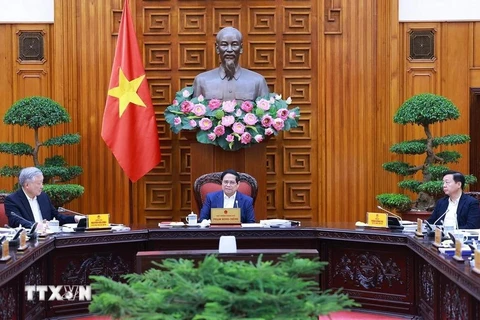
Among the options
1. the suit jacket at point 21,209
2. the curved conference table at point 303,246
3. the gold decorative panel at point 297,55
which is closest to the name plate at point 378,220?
the curved conference table at point 303,246

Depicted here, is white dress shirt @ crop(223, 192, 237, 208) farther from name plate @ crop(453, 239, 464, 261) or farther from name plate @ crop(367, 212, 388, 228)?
name plate @ crop(453, 239, 464, 261)

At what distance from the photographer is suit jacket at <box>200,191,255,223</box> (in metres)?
5.72

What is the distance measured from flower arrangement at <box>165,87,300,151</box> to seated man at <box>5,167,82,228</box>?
1616 mm

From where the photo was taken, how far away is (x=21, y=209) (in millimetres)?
5266

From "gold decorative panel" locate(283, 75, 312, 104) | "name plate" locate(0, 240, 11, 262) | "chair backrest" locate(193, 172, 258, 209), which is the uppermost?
"gold decorative panel" locate(283, 75, 312, 104)

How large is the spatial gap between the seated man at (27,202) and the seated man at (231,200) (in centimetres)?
94

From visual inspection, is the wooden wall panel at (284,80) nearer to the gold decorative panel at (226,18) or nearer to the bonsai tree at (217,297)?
the gold decorative panel at (226,18)

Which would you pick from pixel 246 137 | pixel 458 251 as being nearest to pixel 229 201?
pixel 246 137

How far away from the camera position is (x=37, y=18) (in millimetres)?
7652

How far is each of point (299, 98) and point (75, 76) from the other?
2194 millimetres

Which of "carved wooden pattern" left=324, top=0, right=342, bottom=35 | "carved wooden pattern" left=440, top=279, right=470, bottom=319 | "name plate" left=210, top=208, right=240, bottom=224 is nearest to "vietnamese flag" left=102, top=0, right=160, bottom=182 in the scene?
"carved wooden pattern" left=324, top=0, right=342, bottom=35

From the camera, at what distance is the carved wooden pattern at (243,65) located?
7.73m

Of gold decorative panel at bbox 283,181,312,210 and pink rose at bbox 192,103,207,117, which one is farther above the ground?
pink rose at bbox 192,103,207,117

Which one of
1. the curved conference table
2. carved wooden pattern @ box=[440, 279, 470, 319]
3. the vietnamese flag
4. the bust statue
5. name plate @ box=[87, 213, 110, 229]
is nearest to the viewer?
carved wooden pattern @ box=[440, 279, 470, 319]
